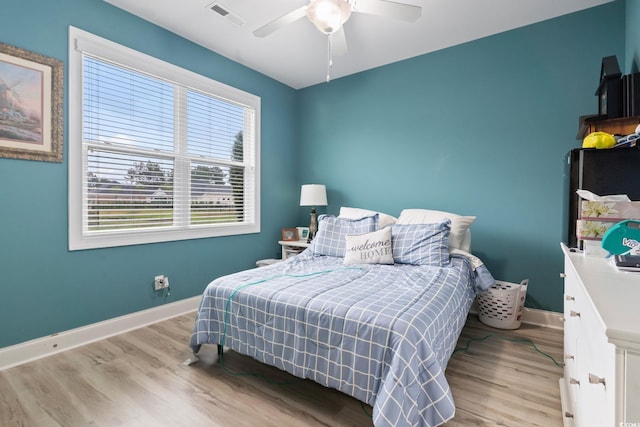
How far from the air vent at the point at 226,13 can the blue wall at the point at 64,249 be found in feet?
2.03

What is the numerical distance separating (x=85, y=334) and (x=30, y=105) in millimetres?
1714

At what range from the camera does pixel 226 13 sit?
8.39ft

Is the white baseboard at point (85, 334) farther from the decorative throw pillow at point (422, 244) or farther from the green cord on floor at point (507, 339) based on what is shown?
the green cord on floor at point (507, 339)

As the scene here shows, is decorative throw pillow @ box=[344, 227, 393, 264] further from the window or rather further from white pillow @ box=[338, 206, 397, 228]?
the window

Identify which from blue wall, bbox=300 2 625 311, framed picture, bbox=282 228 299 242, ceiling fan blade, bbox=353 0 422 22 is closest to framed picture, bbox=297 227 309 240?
framed picture, bbox=282 228 299 242

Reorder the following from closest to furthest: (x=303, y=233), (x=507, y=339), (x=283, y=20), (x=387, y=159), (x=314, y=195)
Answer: (x=283, y=20) < (x=507, y=339) < (x=387, y=159) < (x=314, y=195) < (x=303, y=233)

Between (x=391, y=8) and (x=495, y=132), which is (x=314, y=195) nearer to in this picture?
(x=495, y=132)

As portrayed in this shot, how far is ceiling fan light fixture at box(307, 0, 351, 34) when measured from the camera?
1.77 metres

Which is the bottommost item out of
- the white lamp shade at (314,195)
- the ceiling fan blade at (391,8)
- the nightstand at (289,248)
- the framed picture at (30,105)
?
the nightstand at (289,248)

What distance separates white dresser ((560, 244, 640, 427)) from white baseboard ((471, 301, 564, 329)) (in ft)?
6.13

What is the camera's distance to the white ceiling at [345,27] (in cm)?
245

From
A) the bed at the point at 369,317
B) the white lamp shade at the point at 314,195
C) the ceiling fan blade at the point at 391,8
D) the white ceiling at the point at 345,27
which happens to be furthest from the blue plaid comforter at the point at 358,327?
the white ceiling at the point at 345,27

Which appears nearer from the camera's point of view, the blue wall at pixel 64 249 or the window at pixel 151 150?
the blue wall at pixel 64 249

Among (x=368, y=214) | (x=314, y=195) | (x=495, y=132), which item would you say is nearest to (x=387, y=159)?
(x=368, y=214)
